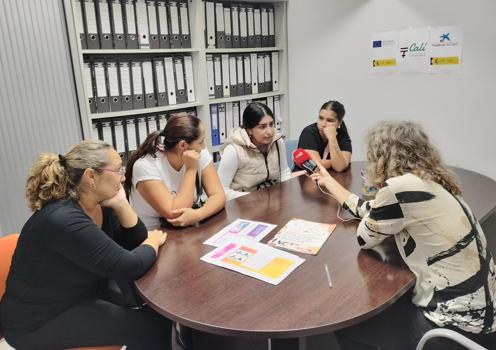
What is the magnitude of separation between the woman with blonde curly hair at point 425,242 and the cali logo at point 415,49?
5.82ft

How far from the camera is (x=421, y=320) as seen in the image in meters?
1.28

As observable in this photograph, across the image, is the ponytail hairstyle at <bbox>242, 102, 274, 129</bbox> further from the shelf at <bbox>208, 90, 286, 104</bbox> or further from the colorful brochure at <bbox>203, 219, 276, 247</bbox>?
the shelf at <bbox>208, 90, 286, 104</bbox>

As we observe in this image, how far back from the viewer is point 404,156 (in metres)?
1.36

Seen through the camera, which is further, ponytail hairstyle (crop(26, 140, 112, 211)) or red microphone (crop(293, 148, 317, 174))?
red microphone (crop(293, 148, 317, 174))

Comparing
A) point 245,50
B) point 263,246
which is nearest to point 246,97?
point 245,50

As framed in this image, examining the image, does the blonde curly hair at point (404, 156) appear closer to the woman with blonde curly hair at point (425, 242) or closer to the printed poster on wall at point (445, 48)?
the woman with blonde curly hair at point (425, 242)

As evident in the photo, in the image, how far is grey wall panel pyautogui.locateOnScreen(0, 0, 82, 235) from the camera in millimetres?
2289

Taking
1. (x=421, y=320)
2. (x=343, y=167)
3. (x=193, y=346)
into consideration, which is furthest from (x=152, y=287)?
(x=343, y=167)

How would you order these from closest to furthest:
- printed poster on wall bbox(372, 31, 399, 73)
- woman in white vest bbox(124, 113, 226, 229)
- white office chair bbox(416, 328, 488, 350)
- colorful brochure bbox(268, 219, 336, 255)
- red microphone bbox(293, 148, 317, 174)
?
1. white office chair bbox(416, 328, 488, 350)
2. colorful brochure bbox(268, 219, 336, 255)
3. woman in white vest bbox(124, 113, 226, 229)
4. red microphone bbox(293, 148, 317, 174)
5. printed poster on wall bbox(372, 31, 399, 73)

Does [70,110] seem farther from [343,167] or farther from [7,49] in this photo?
[343,167]

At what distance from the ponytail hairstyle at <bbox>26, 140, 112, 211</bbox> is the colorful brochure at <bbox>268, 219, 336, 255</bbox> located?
0.71 metres

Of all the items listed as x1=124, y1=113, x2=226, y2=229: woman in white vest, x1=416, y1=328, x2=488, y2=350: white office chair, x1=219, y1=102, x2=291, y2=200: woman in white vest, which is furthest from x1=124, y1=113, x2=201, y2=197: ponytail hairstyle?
x1=416, y1=328, x2=488, y2=350: white office chair

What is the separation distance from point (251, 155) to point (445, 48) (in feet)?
5.38

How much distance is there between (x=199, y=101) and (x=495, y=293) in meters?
2.39
